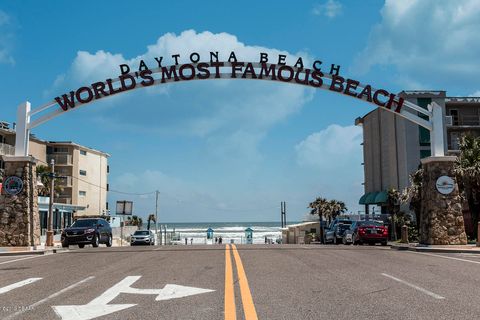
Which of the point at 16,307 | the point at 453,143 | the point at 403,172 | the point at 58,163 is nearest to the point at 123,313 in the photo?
the point at 16,307

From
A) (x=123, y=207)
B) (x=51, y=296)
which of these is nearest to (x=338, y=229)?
(x=123, y=207)

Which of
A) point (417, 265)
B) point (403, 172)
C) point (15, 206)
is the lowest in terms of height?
point (417, 265)

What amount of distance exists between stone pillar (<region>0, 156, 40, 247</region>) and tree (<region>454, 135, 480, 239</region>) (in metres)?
26.2

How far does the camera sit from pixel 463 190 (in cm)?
3691

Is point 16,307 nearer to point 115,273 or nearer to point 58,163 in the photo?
point 115,273

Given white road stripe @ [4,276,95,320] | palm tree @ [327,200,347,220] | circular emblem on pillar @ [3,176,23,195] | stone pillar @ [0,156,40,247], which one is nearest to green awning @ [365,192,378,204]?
palm tree @ [327,200,347,220]

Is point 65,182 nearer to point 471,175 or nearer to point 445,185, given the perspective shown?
point 471,175

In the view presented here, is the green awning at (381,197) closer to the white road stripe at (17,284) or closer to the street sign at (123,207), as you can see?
the street sign at (123,207)

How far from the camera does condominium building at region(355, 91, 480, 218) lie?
2180 inches

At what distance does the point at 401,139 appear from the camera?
56.2 meters

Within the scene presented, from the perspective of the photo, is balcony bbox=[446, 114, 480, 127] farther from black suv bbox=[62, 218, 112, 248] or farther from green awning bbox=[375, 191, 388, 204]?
black suv bbox=[62, 218, 112, 248]

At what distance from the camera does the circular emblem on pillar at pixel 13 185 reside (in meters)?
22.9

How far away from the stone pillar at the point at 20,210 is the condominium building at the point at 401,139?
4118 centimetres

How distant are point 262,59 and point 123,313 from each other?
19.6 m
